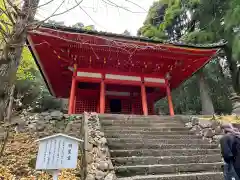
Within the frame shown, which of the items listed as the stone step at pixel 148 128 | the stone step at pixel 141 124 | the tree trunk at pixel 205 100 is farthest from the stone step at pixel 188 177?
the tree trunk at pixel 205 100

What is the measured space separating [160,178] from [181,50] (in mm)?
6101

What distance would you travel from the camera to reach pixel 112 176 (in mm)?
3516

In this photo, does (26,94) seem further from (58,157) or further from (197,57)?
(58,157)

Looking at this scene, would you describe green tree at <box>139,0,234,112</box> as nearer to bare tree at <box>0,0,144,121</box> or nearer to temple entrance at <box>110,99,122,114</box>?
temple entrance at <box>110,99,122,114</box>

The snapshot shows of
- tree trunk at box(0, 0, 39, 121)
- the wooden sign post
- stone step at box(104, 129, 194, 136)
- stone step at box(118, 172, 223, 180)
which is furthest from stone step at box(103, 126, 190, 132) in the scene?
tree trunk at box(0, 0, 39, 121)

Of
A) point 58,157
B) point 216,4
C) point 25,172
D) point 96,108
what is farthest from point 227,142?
point 216,4

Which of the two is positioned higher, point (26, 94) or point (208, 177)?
point (26, 94)

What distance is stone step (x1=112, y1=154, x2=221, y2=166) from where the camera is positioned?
436 centimetres

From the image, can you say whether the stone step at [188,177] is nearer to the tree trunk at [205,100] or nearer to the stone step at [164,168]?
the stone step at [164,168]

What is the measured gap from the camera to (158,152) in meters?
4.89

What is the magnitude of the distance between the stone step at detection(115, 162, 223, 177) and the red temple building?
4.34m

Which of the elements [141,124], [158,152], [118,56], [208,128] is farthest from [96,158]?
[118,56]

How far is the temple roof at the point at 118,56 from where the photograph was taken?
→ 7.66 m

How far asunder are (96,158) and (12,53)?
8.27 feet
